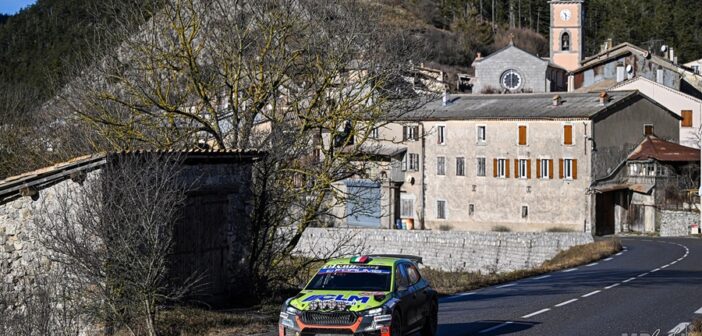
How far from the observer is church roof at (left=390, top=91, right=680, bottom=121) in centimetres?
6334

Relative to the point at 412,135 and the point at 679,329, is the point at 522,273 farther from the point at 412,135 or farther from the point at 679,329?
the point at 679,329

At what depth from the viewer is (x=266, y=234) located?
24.7 meters

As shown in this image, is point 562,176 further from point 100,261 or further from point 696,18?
point 696,18

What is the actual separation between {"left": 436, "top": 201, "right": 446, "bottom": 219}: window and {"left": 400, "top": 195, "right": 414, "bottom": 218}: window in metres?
1.70

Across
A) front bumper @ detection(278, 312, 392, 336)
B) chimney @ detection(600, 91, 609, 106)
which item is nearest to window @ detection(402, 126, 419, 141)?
front bumper @ detection(278, 312, 392, 336)

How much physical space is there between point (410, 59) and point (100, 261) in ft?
45.0

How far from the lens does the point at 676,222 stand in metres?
59.0

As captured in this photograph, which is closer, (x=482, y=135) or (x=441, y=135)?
(x=482, y=135)

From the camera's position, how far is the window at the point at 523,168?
64.9 m

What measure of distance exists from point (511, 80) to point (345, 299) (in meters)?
84.6

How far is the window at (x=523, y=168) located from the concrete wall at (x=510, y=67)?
104ft

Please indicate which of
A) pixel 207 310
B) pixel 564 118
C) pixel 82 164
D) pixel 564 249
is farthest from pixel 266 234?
pixel 564 118

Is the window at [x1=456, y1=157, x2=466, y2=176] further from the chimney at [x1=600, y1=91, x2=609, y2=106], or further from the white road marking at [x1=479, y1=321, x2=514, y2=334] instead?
the white road marking at [x1=479, y1=321, x2=514, y2=334]

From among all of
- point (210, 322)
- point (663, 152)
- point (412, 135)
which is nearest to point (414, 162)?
point (663, 152)
